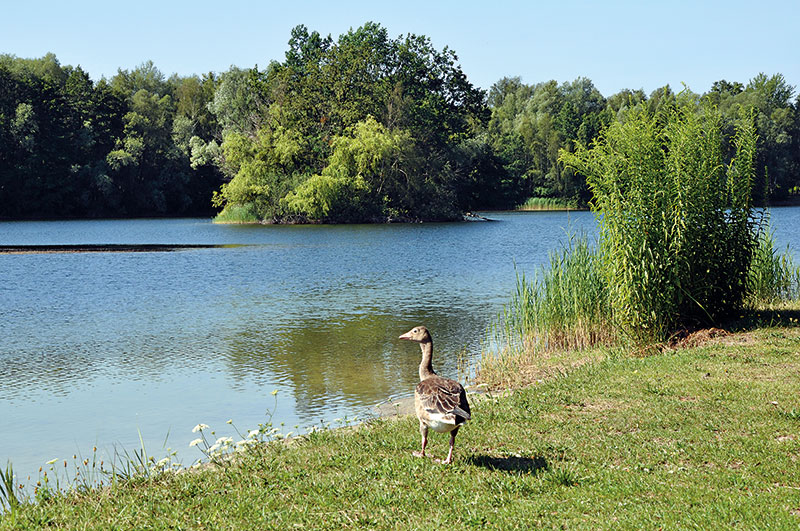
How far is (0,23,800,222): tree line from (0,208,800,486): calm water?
108 feet

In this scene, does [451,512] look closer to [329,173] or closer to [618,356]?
[618,356]

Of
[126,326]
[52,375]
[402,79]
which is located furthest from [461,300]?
[402,79]

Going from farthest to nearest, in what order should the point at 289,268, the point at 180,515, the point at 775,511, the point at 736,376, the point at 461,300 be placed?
the point at 289,268
the point at 461,300
the point at 736,376
the point at 180,515
the point at 775,511

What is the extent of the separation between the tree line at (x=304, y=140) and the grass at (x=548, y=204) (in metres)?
1.00

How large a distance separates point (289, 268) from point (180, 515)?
99.2ft

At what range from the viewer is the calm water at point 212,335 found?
40.7 ft

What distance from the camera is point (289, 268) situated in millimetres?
36750

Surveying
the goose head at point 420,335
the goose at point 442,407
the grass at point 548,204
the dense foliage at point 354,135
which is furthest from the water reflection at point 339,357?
the grass at point 548,204

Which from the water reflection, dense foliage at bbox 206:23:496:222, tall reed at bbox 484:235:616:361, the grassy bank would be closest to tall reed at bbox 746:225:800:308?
tall reed at bbox 484:235:616:361

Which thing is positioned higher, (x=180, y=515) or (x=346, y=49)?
(x=346, y=49)

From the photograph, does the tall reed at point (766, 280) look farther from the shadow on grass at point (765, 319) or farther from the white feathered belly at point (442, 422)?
the white feathered belly at point (442, 422)

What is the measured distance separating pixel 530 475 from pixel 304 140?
74654 millimetres

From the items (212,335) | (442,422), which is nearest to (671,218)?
(442,422)

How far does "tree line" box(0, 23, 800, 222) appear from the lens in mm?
76875
